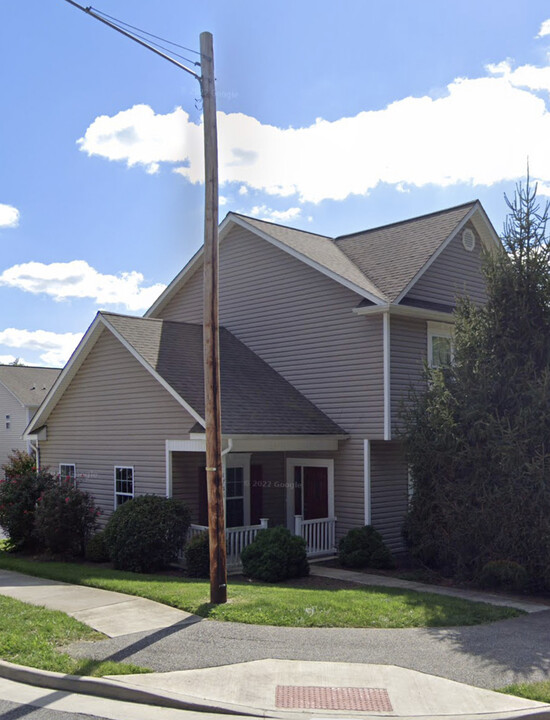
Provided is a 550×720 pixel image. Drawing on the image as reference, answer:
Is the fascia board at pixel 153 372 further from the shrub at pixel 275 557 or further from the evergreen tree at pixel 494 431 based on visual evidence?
the evergreen tree at pixel 494 431

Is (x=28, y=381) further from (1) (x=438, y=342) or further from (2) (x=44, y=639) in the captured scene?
(2) (x=44, y=639)

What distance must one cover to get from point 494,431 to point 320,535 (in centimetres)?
553

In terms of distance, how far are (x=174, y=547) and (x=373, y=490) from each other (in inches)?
191

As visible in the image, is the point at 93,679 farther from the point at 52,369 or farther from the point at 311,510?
the point at 52,369

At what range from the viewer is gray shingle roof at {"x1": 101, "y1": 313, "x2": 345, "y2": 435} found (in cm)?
1625

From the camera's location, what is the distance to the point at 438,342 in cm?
1850

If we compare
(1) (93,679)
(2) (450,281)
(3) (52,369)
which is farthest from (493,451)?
(3) (52,369)

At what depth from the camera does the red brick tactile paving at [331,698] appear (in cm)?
721

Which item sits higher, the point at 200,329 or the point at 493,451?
the point at 200,329

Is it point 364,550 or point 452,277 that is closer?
point 364,550

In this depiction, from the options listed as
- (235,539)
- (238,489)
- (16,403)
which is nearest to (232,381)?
(238,489)

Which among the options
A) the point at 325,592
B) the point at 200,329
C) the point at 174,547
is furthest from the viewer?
the point at 200,329

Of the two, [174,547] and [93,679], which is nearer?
[93,679]

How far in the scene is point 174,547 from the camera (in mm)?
15547
